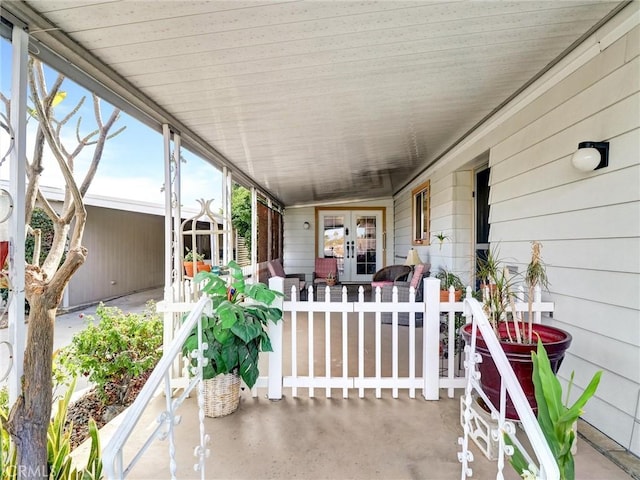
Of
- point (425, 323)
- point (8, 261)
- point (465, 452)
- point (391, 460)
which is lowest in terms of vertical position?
point (391, 460)

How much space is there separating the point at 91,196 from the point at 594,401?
8.50m

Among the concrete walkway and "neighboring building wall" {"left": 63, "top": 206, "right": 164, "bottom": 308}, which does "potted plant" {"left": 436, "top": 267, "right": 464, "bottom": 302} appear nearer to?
the concrete walkway

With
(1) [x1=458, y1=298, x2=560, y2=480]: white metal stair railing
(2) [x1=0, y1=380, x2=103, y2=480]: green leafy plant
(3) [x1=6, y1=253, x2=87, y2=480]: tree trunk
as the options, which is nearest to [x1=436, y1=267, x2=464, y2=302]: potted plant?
(1) [x1=458, y1=298, x2=560, y2=480]: white metal stair railing

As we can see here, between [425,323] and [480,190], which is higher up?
[480,190]

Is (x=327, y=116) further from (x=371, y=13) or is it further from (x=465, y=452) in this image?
(x=465, y=452)

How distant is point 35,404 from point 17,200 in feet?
3.13

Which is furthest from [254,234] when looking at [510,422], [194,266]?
[510,422]

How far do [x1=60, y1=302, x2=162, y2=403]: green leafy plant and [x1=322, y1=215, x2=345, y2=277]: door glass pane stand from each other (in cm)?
650

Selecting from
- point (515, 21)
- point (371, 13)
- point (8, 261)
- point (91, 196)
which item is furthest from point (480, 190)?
point (91, 196)

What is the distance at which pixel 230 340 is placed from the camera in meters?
2.19

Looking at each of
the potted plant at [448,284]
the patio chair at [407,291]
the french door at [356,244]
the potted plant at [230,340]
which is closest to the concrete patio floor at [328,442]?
the potted plant at [230,340]

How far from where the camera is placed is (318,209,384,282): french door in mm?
9289

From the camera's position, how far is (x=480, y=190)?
4430 millimetres

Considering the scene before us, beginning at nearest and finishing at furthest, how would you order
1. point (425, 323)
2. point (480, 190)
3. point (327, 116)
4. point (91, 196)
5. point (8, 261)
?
point (8, 261) → point (425, 323) → point (327, 116) → point (480, 190) → point (91, 196)
